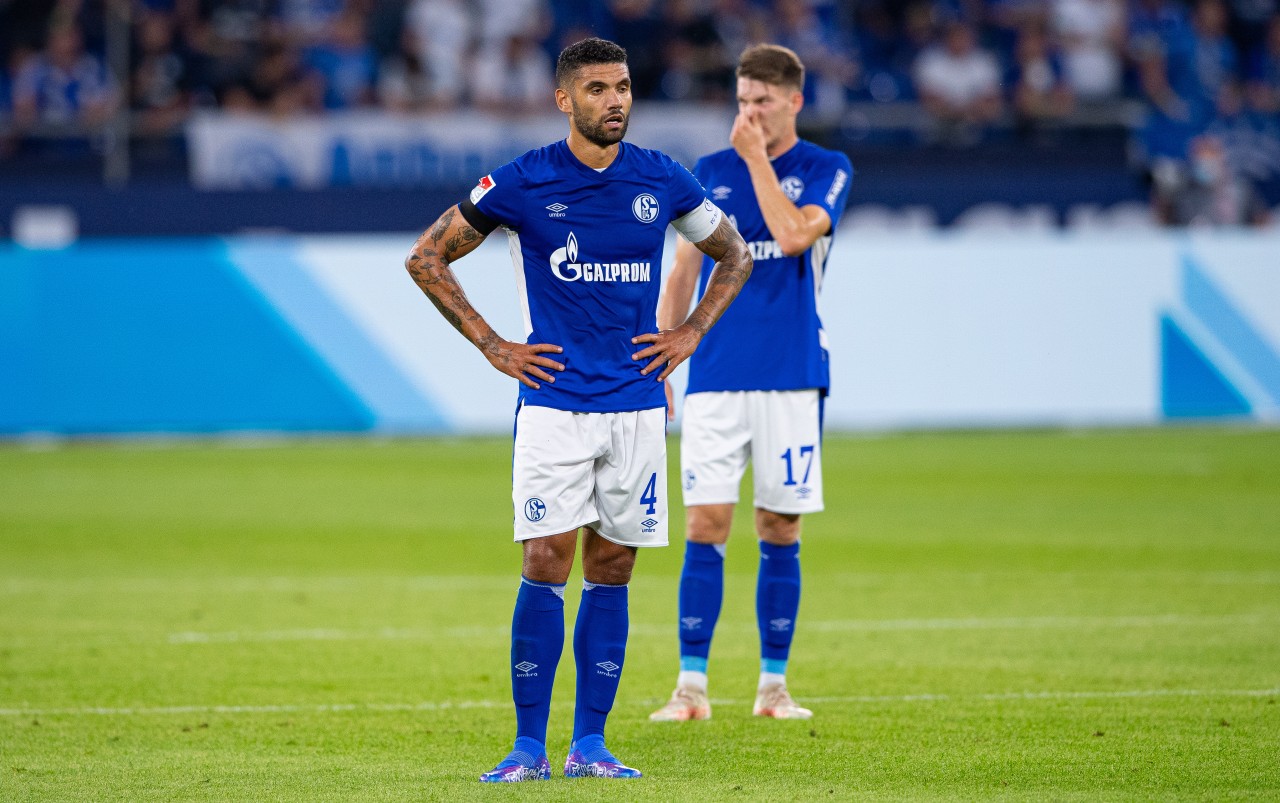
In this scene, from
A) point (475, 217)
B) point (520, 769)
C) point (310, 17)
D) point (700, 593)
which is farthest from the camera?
point (310, 17)

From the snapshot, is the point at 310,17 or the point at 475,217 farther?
the point at 310,17

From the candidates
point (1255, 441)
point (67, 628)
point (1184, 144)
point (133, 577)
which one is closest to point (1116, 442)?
point (1255, 441)

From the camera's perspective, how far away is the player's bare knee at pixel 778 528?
286 inches

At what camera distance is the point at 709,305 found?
609 cm

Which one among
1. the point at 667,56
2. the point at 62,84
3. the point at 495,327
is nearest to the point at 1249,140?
the point at 667,56

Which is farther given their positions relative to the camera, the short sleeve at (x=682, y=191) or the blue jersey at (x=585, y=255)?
the short sleeve at (x=682, y=191)

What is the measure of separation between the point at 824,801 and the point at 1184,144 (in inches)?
750

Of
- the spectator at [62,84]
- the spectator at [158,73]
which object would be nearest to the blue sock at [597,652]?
the spectator at [158,73]

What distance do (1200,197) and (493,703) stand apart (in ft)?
55.4

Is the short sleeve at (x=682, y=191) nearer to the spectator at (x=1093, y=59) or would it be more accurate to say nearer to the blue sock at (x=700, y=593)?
the blue sock at (x=700, y=593)

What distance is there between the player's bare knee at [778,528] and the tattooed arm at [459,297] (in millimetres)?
1797

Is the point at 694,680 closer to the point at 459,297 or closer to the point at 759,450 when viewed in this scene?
the point at 759,450

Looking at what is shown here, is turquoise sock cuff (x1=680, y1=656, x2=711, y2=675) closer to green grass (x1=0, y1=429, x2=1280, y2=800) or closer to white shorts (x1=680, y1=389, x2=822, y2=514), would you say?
green grass (x1=0, y1=429, x2=1280, y2=800)

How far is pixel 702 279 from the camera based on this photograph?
7.95 m
